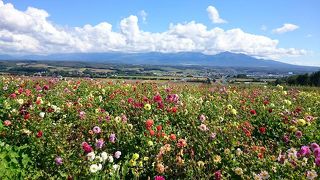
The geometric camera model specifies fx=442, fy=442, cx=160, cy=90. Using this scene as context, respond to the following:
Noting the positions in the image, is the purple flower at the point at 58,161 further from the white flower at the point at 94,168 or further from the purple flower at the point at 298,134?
the purple flower at the point at 298,134

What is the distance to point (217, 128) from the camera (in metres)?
7.70

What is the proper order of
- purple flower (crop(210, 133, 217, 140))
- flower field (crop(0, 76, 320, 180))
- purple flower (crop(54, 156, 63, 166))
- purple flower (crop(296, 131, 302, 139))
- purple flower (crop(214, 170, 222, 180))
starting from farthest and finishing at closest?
purple flower (crop(296, 131, 302, 139)) < purple flower (crop(210, 133, 217, 140)) < purple flower (crop(54, 156, 63, 166)) < flower field (crop(0, 76, 320, 180)) < purple flower (crop(214, 170, 222, 180))

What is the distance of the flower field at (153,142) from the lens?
5.98 meters

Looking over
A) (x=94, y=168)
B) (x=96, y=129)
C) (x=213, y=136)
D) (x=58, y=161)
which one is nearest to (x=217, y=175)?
(x=213, y=136)

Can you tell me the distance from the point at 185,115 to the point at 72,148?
2.81 metres

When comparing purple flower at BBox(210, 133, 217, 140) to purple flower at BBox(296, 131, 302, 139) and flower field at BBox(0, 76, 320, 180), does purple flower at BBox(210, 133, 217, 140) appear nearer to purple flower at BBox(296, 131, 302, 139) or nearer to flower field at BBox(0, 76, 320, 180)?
flower field at BBox(0, 76, 320, 180)

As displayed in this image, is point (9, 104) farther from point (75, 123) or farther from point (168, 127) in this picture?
point (168, 127)

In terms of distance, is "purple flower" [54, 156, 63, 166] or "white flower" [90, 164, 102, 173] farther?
"purple flower" [54, 156, 63, 166]

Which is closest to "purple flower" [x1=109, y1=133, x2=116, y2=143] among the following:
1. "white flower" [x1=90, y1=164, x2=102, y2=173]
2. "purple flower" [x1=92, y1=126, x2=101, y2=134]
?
"purple flower" [x1=92, y1=126, x2=101, y2=134]

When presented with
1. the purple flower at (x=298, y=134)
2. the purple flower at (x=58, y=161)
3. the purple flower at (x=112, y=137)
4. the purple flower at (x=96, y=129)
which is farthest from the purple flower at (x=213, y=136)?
the purple flower at (x=58, y=161)

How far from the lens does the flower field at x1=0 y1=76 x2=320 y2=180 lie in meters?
5.98

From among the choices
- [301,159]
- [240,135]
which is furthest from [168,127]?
[301,159]

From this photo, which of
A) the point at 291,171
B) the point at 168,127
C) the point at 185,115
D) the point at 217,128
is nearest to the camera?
the point at 291,171

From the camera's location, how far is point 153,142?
285 inches
